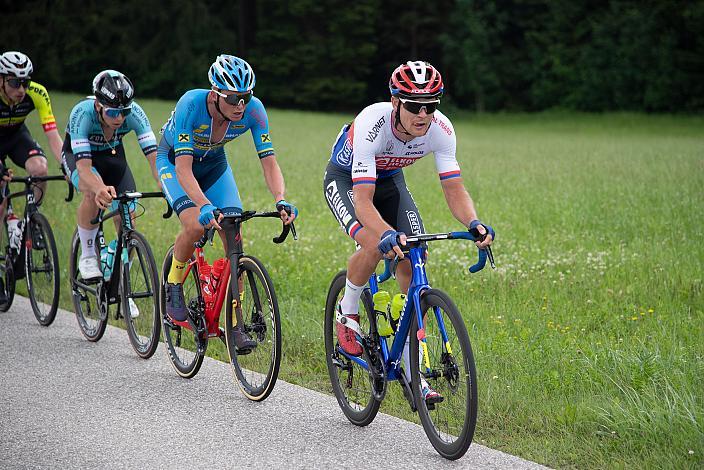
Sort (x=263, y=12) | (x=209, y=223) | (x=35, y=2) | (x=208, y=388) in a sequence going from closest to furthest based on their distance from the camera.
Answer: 1. (x=209, y=223)
2. (x=208, y=388)
3. (x=35, y=2)
4. (x=263, y=12)

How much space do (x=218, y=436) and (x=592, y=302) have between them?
4.33m

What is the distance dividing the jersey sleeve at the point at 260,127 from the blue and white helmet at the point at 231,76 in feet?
1.28

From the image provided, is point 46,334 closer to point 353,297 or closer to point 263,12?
point 353,297

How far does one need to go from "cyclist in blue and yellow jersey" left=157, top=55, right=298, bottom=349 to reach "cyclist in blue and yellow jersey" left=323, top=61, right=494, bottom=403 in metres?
0.55

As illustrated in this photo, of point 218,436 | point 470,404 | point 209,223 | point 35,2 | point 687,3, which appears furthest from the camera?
point 35,2

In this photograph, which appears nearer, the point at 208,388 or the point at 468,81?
the point at 208,388

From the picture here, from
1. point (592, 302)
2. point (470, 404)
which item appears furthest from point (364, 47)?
point (470, 404)

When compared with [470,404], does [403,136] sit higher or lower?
higher

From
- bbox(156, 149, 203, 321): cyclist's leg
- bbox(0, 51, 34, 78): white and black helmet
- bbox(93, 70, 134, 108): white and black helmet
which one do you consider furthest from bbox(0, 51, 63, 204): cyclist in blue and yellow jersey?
bbox(156, 149, 203, 321): cyclist's leg

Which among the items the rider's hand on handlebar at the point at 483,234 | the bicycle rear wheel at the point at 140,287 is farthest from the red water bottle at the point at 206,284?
the rider's hand on handlebar at the point at 483,234

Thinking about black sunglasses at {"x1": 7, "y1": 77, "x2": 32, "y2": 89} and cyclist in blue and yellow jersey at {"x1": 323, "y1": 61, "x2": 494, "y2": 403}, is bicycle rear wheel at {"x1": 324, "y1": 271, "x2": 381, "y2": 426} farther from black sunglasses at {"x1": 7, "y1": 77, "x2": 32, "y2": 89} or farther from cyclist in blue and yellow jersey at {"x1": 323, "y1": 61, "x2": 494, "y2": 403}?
black sunglasses at {"x1": 7, "y1": 77, "x2": 32, "y2": 89}

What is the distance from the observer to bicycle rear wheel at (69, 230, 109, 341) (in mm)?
7773

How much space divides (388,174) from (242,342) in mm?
1496

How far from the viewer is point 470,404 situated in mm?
4578
